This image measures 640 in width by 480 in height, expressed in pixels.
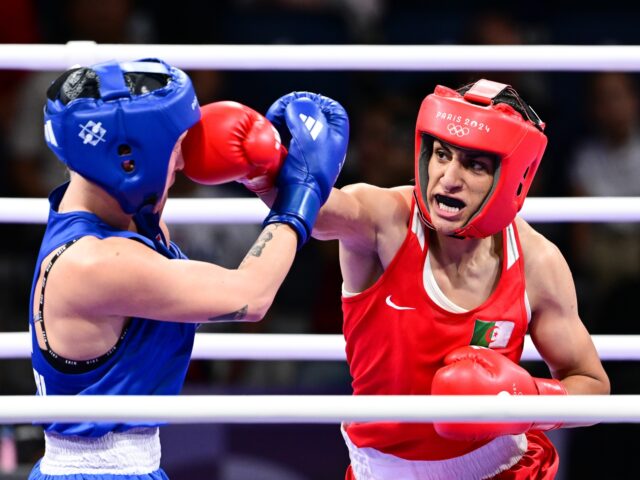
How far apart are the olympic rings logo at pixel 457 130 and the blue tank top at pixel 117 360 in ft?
2.14

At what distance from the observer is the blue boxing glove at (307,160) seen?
2078 millimetres

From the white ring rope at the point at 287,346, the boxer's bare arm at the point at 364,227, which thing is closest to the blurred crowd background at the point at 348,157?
the white ring rope at the point at 287,346

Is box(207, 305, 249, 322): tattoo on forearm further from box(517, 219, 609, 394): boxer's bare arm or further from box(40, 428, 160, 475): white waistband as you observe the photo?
box(517, 219, 609, 394): boxer's bare arm

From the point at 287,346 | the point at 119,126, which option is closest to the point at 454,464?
the point at 287,346

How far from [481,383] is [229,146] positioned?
2.25 ft

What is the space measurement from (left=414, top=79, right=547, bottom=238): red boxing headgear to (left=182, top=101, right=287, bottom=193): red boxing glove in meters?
0.36

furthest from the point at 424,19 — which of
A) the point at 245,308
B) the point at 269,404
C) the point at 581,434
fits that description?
the point at 269,404

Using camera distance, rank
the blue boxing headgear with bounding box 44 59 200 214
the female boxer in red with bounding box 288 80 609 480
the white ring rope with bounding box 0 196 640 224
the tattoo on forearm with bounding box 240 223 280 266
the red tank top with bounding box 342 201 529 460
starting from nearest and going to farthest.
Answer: the blue boxing headgear with bounding box 44 59 200 214 → the tattoo on forearm with bounding box 240 223 280 266 → the female boxer in red with bounding box 288 80 609 480 → the red tank top with bounding box 342 201 529 460 → the white ring rope with bounding box 0 196 640 224

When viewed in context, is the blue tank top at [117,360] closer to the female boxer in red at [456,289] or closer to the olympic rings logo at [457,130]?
the female boxer in red at [456,289]

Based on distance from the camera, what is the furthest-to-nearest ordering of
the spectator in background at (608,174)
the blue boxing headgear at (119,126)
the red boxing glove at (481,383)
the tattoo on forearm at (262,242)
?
the spectator in background at (608,174) → the red boxing glove at (481,383) → the tattoo on forearm at (262,242) → the blue boxing headgear at (119,126)

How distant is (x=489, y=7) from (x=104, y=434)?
3395 mm

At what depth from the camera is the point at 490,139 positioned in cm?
223

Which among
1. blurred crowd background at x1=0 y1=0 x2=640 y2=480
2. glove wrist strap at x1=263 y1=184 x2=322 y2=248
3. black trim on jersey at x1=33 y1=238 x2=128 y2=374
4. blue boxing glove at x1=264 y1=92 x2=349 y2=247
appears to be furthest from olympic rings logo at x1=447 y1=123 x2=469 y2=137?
blurred crowd background at x1=0 y1=0 x2=640 y2=480

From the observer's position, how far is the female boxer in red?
7.38 feet
